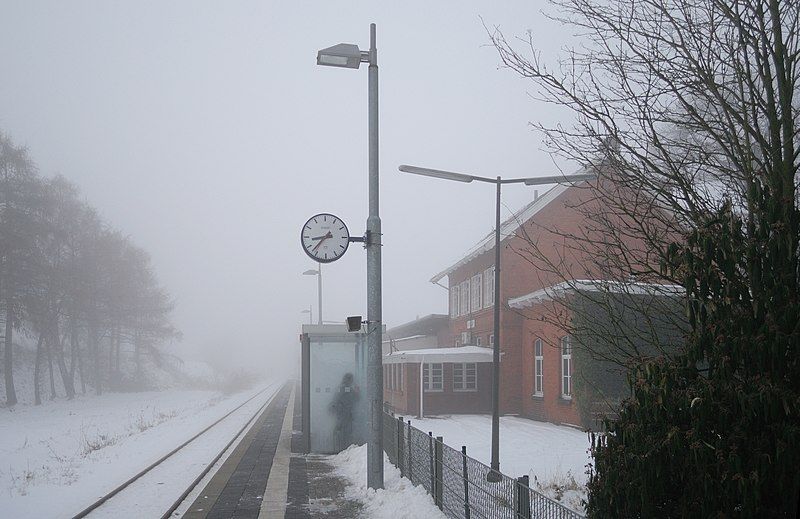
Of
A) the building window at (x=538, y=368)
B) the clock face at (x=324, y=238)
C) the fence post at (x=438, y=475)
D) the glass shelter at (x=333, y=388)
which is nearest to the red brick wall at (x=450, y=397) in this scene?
the building window at (x=538, y=368)

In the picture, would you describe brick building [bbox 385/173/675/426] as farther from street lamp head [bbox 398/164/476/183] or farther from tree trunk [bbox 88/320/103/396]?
tree trunk [bbox 88/320/103/396]

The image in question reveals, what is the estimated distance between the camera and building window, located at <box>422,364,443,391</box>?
30625mm

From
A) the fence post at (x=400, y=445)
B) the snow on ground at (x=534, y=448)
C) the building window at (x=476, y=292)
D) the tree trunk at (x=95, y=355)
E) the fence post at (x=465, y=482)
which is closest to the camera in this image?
the fence post at (x=465, y=482)

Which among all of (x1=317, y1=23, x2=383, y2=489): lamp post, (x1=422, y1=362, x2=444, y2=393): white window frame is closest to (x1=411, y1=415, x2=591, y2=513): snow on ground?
(x1=422, y1=362, x2=444, y2=393): white window frame

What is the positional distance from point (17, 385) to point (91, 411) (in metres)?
9.69

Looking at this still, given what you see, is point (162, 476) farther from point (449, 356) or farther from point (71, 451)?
point (449, 356)

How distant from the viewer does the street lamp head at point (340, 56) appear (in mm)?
11297

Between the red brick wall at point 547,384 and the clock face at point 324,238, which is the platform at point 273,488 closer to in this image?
the clock face at point 324,238

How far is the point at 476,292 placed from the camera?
113ft

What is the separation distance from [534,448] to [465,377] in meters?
12.9

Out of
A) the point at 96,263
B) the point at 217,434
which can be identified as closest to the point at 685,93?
the point at 217,434

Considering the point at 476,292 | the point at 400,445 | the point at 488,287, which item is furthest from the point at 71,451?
the point at 476,292

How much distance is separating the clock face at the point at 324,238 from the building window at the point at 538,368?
16.2m

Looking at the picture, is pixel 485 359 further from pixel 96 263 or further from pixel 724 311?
pixel 96 263
